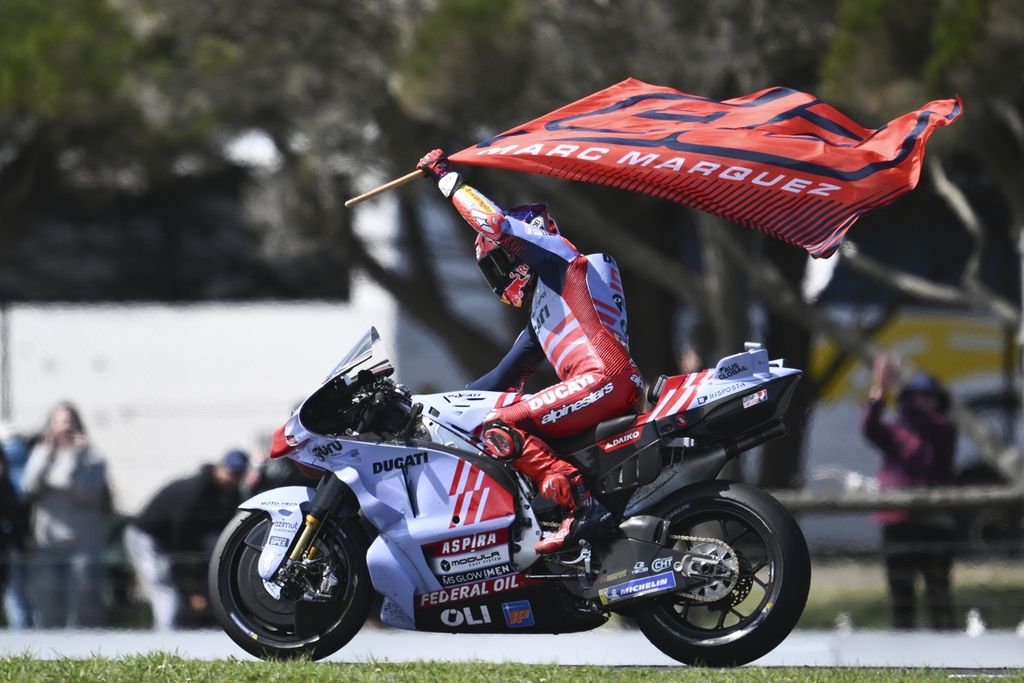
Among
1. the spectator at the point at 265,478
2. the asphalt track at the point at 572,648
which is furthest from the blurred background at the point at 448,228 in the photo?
the asphalt track at the point at 572,648

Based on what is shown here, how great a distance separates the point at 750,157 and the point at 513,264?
112 centimetres

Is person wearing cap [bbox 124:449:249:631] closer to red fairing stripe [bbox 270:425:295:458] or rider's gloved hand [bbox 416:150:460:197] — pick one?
red fairing stripe [bbox 270:425:295:458]

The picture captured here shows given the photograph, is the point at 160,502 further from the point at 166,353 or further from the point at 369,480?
the point at 166,353

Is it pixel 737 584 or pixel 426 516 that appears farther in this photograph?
pixel 426 516

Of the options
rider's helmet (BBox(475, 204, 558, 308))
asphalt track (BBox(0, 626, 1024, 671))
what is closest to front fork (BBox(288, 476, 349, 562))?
asphalt track (BBox(0, 626, 1024, 671))

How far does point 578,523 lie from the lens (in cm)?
691

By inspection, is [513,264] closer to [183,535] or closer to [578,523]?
[578,523]

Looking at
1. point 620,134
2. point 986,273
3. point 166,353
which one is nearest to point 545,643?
point 620,134

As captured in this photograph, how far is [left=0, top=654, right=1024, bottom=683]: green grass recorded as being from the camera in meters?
6.29

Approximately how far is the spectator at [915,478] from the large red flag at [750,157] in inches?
153

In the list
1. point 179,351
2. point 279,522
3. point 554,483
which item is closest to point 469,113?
point 279,522

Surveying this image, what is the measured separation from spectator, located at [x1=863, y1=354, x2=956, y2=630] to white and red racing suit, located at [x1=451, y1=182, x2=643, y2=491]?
4.63 metres

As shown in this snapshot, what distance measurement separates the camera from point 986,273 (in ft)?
63.7

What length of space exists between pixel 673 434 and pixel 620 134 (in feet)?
4.89
